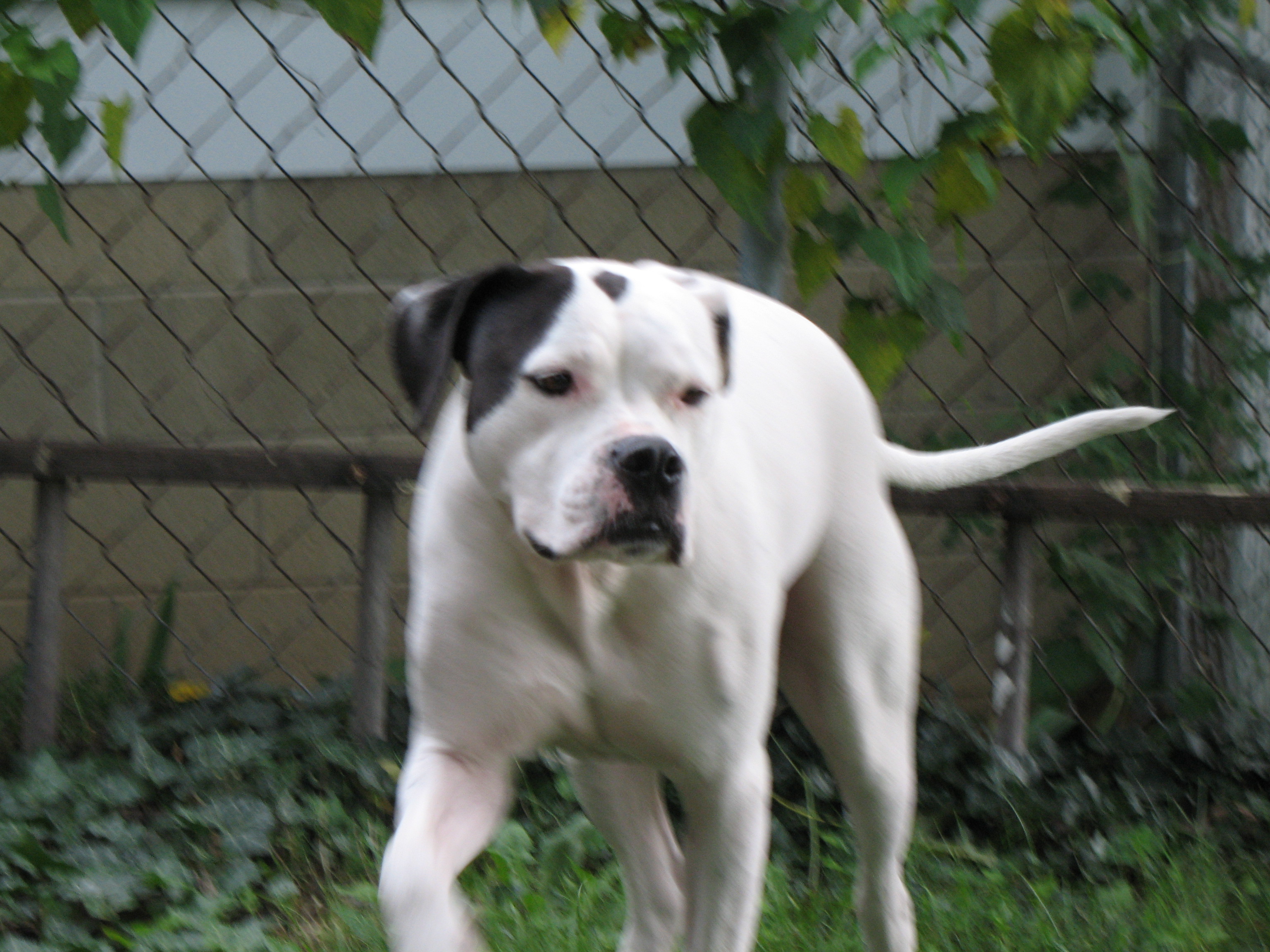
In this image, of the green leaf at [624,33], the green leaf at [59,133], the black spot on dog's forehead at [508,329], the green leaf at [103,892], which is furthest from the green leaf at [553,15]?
the green leaf at [103,892]

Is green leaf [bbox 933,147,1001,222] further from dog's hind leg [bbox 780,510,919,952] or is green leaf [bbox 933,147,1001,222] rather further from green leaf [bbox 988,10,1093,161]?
dog's hind leg [bbox 780,510,919,952]

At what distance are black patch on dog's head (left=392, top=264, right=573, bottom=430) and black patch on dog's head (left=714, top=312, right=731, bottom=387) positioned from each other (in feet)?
0.74

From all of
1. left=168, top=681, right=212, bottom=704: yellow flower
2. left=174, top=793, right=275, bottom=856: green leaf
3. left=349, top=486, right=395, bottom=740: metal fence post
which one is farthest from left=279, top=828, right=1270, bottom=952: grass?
left=168, top=681, right=212, bottom=704: yellow flower

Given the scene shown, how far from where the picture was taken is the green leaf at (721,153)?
264 centimetres

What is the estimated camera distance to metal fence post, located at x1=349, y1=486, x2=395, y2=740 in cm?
345

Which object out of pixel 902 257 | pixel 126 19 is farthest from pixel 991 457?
pixel 126 19

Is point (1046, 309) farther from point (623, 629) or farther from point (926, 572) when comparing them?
point (623, 629)

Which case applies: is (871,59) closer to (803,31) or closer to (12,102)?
(803,31)

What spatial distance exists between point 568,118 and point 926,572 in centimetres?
167

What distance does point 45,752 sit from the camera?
327 cm

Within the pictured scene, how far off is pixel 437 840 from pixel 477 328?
64 cm

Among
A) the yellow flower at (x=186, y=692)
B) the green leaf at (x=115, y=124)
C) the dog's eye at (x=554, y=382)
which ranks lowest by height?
the yellow flower at (x=186, y=692)

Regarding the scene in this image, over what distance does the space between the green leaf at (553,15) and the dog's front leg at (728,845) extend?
1210 millimetres

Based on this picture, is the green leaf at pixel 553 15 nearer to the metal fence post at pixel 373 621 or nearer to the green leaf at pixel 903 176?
the green leaf at pixel 903 176
